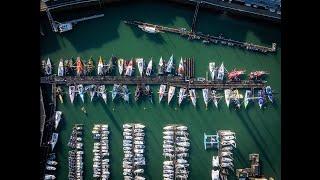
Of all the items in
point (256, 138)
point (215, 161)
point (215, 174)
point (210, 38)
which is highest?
point (210, 38)

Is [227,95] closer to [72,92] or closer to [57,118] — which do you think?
[72,92]

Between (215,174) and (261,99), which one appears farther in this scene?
(261,99)

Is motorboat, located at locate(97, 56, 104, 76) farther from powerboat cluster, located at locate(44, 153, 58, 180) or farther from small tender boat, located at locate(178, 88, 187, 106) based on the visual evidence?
powerboat cluster, located at locate(44, 153, 58, 180)

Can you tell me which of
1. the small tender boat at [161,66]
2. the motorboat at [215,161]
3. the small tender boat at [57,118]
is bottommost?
the motorboat at [215,161]

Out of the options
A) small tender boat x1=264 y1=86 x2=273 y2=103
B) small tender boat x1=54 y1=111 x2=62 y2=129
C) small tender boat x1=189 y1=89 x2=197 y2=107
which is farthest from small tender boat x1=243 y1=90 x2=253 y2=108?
small tender boat x1=54 y1=111 x2=62 y2=129

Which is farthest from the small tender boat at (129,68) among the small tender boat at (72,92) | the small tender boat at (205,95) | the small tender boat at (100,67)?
the small tender boat at (205,95)

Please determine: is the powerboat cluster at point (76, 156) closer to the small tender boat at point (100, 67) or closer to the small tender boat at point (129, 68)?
the small tender boat at point (100, 67)

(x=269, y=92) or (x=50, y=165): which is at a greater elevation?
(x=269, y=92)

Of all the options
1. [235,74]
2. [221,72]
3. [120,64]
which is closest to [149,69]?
[120,64]
